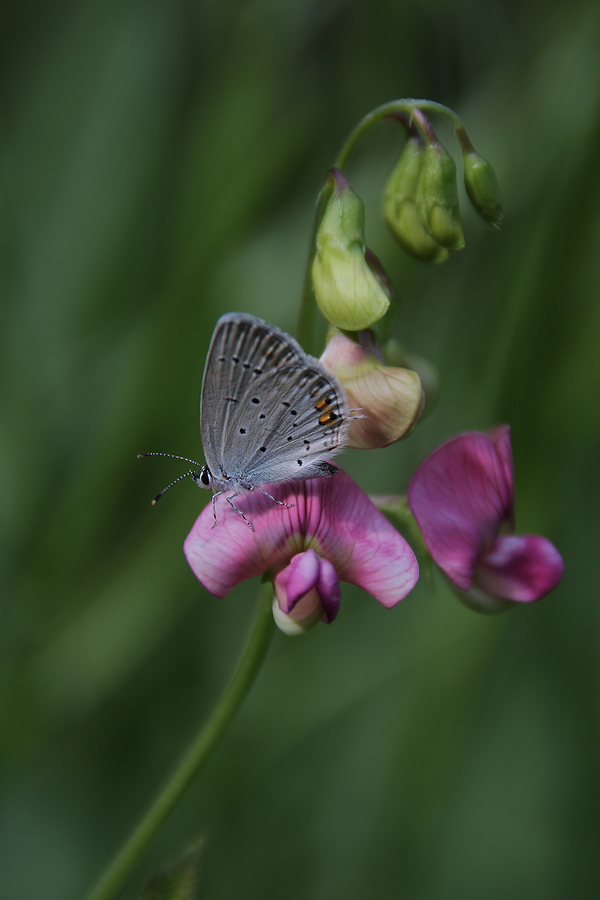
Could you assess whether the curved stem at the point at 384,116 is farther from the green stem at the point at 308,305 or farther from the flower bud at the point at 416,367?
the flower bud at the point at 416,367

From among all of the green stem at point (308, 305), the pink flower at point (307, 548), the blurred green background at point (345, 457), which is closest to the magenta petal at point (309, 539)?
the pink flower at point (307, 548)

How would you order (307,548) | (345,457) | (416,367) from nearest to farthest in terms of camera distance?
(307,548), (416,367), (345,457)

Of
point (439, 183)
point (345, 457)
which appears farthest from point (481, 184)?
point (345, 457)

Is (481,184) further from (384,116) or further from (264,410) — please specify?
(264,410)

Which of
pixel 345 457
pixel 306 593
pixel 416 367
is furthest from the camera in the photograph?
pixel 345 457

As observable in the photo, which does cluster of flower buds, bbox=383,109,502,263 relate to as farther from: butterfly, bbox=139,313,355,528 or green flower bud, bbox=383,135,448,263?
butterfly, bbox=139,313,355,528

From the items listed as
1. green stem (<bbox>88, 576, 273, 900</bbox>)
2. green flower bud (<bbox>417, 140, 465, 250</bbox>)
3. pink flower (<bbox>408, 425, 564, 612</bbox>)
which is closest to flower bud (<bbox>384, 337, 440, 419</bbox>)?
pink flower (<bbox>408, 425, 564, 612</bbox>)
